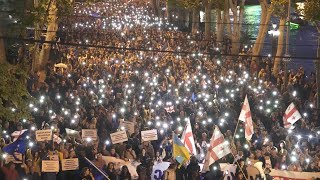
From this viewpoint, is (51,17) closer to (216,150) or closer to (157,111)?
(157,111)

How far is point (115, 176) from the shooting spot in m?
13.3

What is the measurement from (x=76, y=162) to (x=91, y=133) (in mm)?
2268

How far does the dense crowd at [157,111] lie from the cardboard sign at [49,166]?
17cm

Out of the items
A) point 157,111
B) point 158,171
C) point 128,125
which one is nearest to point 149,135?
point 128,125

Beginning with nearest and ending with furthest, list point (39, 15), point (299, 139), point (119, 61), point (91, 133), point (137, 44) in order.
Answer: point (91, 133), point (299, 139), point (39, 15), point (119, 61), point (137, 44)

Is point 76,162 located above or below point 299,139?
above

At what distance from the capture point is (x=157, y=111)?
19.5 meters

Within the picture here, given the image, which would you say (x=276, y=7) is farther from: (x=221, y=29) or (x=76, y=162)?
(x=76, y=162)

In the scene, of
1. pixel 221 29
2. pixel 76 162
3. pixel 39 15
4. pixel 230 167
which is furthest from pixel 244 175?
pixel 221 29

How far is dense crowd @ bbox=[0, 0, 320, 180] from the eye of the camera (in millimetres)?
13914

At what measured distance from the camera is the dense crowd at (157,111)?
1391 centimetres

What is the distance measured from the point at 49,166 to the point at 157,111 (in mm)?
6823

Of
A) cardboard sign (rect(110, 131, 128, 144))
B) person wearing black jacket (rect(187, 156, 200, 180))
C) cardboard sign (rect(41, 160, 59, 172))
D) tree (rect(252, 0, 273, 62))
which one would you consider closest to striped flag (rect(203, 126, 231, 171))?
person wearing black jacket (rect(187, 156, 200, 180))

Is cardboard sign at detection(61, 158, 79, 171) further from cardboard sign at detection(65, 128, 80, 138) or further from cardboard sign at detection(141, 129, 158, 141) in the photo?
cardboard sign at detection(65, 128, 80, 138)
